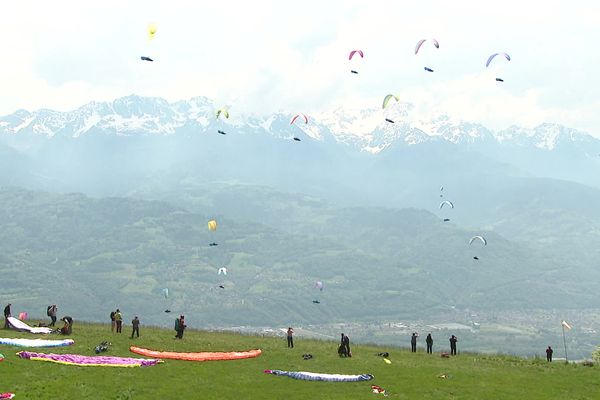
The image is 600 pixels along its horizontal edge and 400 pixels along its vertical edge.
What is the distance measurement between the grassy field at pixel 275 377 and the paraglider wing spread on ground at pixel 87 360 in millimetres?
833

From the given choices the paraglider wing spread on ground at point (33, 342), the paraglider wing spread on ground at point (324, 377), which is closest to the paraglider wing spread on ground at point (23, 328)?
A: the paraglider wing spread on ground at point (33, 342)

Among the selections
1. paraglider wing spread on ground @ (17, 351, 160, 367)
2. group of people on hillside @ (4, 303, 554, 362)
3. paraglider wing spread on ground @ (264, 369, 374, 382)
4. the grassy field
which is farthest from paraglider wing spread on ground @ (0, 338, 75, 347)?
paraglider wing spread on ground @ (264, 369, 374, 382)

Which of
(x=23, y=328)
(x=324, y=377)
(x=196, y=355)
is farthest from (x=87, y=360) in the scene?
(x=324, y=377)

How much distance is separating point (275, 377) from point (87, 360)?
13.3m

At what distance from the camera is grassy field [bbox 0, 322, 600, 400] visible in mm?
37125

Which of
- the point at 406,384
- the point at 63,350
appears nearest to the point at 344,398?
the point at 406,384

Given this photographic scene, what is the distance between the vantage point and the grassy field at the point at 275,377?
37125mm

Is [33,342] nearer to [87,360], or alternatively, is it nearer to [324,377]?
[87,360]

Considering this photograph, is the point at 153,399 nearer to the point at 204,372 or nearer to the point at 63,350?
the point at 204,372

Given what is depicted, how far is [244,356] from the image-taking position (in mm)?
51281

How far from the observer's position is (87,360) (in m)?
43.2

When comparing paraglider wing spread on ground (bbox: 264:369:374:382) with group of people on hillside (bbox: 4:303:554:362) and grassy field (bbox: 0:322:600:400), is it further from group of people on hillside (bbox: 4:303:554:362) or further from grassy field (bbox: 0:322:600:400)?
group of people on hillside (bbox: 4:303:554:362)

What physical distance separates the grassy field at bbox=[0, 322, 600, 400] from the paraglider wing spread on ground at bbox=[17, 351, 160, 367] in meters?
0.83

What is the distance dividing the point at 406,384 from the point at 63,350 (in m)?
25.8
